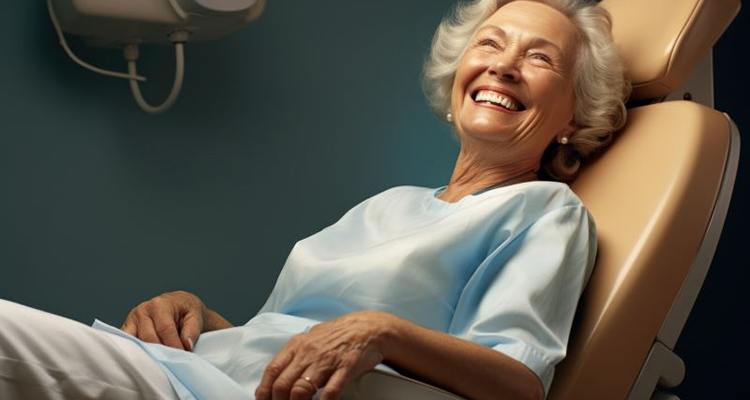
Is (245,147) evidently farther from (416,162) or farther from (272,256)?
(416,162)

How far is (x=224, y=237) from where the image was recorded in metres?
2.59

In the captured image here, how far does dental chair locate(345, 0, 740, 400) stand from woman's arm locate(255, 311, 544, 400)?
0.18 ft

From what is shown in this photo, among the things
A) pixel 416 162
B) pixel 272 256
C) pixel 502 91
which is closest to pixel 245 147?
pixel 272 256

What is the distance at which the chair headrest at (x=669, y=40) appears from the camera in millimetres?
1874

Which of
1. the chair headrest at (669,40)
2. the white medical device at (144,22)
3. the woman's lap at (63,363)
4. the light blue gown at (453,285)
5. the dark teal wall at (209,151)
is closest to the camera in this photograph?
the woman's lap at (63,363)

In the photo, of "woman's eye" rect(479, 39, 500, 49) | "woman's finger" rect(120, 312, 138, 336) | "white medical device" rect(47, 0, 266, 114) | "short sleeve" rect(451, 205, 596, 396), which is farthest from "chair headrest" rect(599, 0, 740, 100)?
"woman's finger" rect(120, 312, 138, 336)

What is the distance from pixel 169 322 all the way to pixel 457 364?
1.74ft

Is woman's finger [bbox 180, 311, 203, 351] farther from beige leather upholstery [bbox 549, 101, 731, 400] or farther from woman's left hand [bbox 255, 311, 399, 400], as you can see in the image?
beige leather upholstery [bbox 549, 101, 731, 400]

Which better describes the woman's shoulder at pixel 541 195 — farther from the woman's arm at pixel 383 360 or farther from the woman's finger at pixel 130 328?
the woman's finger at pixel 130 328

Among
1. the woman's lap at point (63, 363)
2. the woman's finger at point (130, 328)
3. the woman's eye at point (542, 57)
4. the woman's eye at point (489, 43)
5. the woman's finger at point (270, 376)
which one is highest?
the woman's eye at point (542, 57)

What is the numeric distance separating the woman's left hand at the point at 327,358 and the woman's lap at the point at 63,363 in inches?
6.1

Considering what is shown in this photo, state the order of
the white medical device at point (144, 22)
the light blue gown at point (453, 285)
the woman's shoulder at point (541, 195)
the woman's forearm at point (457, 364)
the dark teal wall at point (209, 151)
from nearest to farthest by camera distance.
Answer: the woman's forearm at point (457, 364) < the light blue gown at point (453, 285) < the woman's shoulder at point (541, 195) < the white medical device at point (144, 22) < the dark teal wall at point (209, 151)

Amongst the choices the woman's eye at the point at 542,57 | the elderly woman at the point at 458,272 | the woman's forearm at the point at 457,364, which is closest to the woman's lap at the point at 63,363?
the elderly woman at the point at 458,272

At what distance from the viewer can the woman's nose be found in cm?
189
